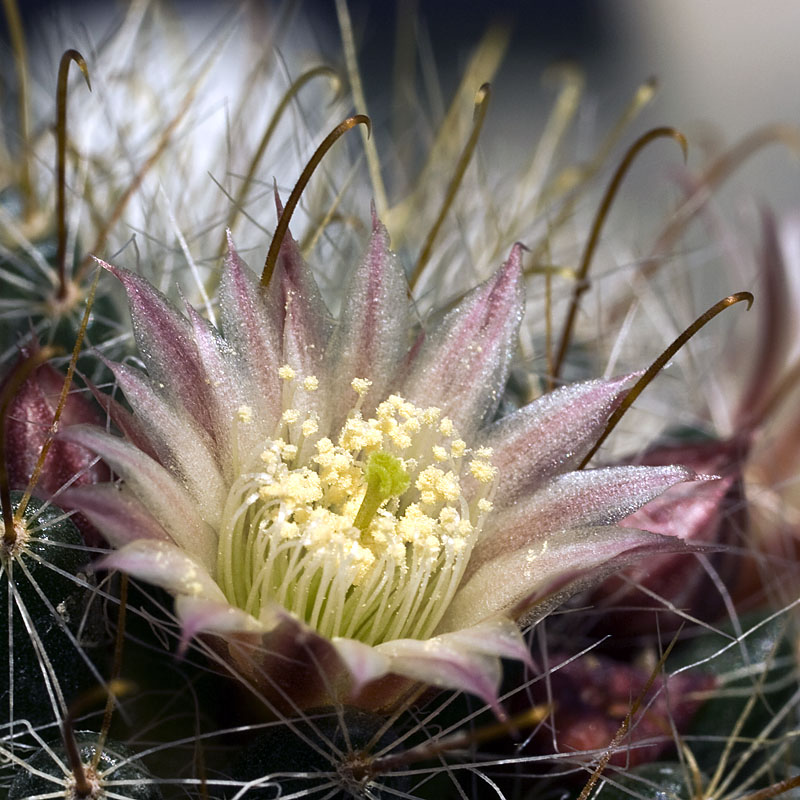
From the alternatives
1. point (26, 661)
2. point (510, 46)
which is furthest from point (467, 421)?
point (510, 46)

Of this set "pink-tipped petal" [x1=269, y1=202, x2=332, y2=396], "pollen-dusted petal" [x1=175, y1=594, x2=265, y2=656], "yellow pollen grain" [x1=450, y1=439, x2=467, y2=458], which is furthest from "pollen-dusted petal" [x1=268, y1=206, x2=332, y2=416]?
"pollen-dusted petal" [x1=175, y1=594, x2=265, y2=656]

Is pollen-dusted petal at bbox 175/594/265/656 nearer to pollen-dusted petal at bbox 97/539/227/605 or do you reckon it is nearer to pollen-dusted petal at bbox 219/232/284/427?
pollen-dusted petal at bbox 97/539/227/605

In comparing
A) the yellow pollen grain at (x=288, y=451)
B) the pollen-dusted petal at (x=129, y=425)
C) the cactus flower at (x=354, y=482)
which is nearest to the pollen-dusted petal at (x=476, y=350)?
the cactus flower at (x=354, y=482)

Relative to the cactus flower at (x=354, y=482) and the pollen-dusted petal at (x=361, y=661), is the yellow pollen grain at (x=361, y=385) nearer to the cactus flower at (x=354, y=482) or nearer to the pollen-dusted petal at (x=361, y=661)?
the cactus flower at (x=354, y=482)

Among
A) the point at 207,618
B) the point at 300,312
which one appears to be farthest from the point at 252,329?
the point at 207,618

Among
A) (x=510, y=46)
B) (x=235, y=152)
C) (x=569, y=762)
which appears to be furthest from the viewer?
(x=510, y=46)

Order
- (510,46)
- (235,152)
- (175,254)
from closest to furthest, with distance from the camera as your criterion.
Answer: (175,254) → (235,152) → (510,46)

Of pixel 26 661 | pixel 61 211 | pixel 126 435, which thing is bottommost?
pixel 26 661

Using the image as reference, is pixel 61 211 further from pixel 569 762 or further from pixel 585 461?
pixel 569 762
